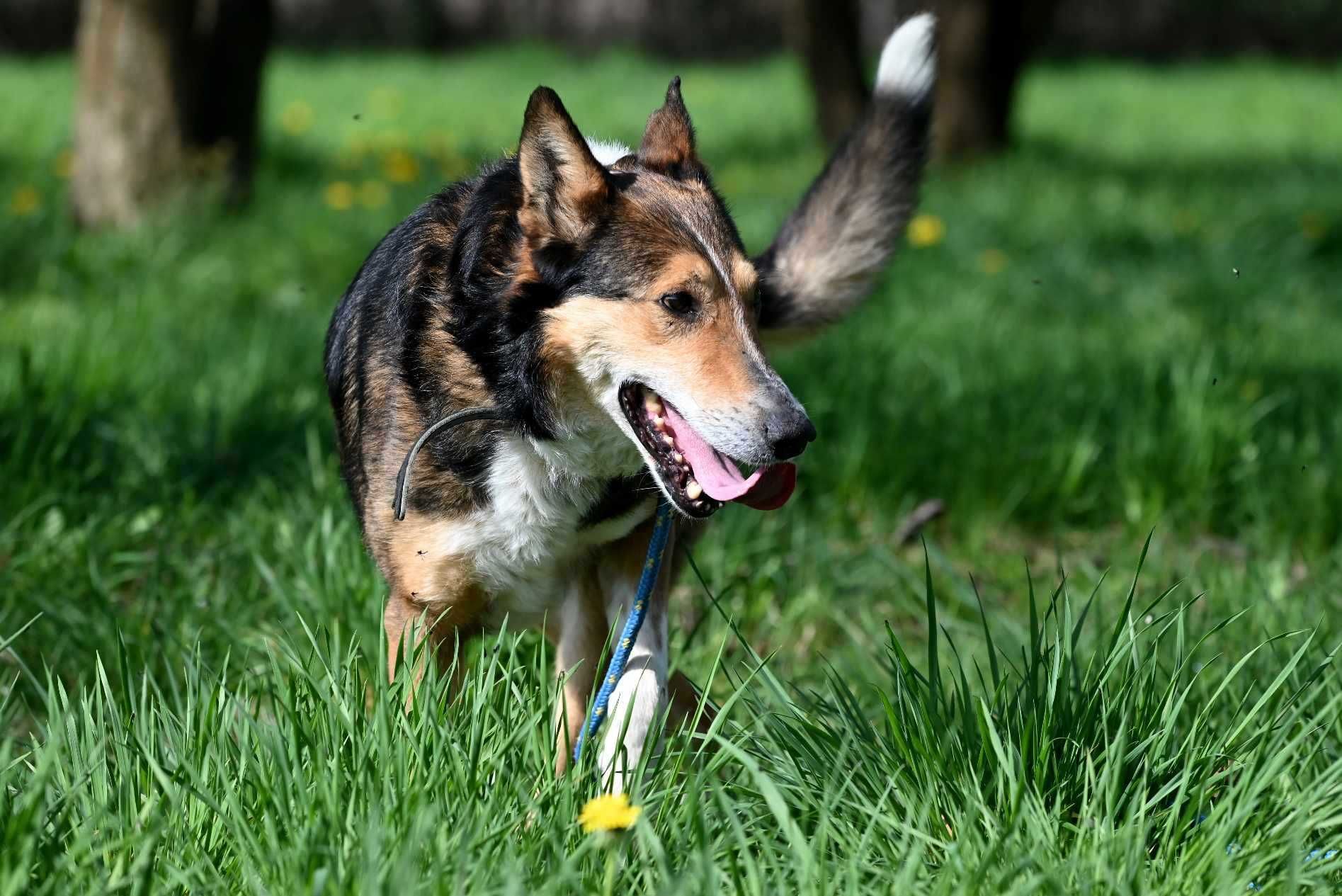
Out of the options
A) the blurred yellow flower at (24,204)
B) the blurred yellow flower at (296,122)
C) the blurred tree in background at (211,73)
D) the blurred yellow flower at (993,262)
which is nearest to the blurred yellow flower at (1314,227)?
the blurred yellow flower at (993,262)

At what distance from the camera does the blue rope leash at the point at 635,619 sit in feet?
7.93

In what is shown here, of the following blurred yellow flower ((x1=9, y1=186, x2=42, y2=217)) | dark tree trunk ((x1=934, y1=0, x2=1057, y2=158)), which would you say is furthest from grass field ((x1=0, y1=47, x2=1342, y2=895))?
dark tree trunk ((x1=934, y1=0, x2=1057, y2=158))

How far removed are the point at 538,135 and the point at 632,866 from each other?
1258mm

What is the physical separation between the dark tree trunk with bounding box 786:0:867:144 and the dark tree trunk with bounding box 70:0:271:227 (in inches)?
156

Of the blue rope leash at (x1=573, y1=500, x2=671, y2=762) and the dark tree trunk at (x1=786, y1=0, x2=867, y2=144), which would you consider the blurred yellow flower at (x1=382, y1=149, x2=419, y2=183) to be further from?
the blue rope leash at (x1=573, y1=500, x2=671, y2=762)

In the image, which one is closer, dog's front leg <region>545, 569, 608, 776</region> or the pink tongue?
the pink tongue

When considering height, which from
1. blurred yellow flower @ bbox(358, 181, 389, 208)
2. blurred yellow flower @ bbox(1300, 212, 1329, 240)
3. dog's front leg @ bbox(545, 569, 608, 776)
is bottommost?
blurred yellow flower @ bbox(1300, 212, 1329, 240)

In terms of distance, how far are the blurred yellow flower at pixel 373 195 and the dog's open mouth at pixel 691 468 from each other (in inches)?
180

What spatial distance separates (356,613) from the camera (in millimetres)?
2945

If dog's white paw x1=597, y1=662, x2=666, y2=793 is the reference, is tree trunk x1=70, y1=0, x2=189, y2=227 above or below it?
above

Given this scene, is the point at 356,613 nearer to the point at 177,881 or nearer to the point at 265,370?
the point at 177,881

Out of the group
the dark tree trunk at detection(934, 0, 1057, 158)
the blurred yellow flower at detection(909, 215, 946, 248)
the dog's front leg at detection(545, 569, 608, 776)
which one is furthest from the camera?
the dark tree trunk at detection(934, 0, 1057, 158)

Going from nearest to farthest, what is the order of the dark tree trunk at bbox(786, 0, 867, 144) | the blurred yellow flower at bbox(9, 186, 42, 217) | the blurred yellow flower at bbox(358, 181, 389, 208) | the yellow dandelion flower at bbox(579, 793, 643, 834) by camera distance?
the yellow dandelion flower at bbox(579, 793, 643, 834) < the blurred yellow flower at bbox(9, 186, 42, 217) < the blurred yellow flower at bbox(358, 181, 389, 208) < the dark tree trunk at bbox(786, 0, 867, 144)

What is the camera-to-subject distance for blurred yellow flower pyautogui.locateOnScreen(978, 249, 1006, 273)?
21.0ft
